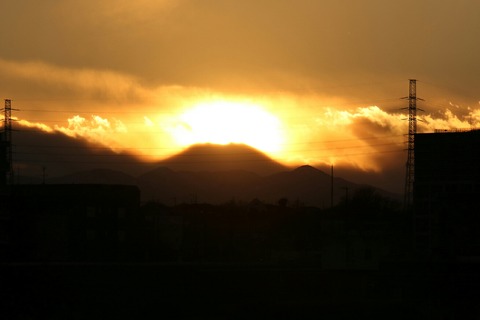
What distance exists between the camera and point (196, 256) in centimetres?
7350

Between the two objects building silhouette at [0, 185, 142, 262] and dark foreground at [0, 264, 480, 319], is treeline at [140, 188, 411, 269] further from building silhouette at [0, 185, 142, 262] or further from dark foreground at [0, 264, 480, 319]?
dark foreground at [0, 264, 480, 319]

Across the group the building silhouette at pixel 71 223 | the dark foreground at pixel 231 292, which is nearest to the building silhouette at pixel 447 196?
the dark foreground at pixel 231 292

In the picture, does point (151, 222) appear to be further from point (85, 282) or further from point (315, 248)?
point (85, 282)

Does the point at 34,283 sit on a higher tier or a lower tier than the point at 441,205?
lower

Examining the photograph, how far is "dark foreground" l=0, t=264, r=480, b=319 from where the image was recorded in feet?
155

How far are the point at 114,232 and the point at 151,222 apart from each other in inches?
272

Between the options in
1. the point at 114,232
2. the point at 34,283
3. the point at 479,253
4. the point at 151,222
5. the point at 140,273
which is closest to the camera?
the point at 34,283

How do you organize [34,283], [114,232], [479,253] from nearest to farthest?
[34,283] < [479,253] < [114,232]

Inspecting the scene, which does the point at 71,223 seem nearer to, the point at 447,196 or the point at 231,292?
the point at 231,292

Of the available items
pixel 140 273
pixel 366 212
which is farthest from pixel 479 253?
pixel 366 212

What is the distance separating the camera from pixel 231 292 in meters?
52.8

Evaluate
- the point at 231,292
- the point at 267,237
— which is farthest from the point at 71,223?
the point at 231,292

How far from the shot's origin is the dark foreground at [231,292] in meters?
47.3

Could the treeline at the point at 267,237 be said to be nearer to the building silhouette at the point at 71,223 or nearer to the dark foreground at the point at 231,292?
the building silhouette at the point at 71,223
